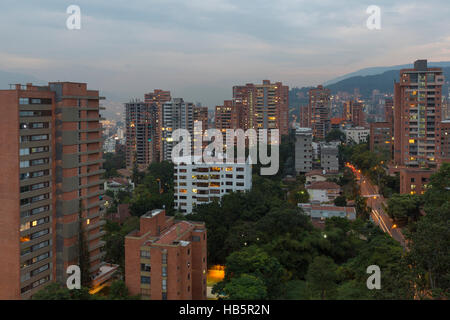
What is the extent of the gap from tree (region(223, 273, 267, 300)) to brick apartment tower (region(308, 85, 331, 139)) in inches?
1895

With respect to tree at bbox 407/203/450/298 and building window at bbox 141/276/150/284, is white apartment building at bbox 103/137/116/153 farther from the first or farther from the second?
tree at bbox 407/203/450/298

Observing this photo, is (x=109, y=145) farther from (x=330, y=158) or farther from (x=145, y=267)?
(x=145, y=267)

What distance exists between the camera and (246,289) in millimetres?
10250

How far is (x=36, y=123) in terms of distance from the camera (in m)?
11.7

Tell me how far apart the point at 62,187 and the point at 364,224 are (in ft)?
40.1

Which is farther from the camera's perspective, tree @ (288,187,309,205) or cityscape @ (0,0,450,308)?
tree @ (288,187,309,205)

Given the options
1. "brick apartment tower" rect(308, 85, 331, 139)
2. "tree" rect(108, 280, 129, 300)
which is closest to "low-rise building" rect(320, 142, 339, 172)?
"brick apartment tower" rect(308, 85, 331, 139)

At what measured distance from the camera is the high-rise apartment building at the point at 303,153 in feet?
109

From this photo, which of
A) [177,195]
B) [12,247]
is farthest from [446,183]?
[12,247]

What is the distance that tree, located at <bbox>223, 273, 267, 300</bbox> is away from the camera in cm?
1004

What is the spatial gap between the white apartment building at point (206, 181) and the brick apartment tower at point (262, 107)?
2518cm

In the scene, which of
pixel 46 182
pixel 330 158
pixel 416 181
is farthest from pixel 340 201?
pixel 46 182

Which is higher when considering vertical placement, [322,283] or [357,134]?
[357,134]

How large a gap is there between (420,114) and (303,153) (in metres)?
9.35
